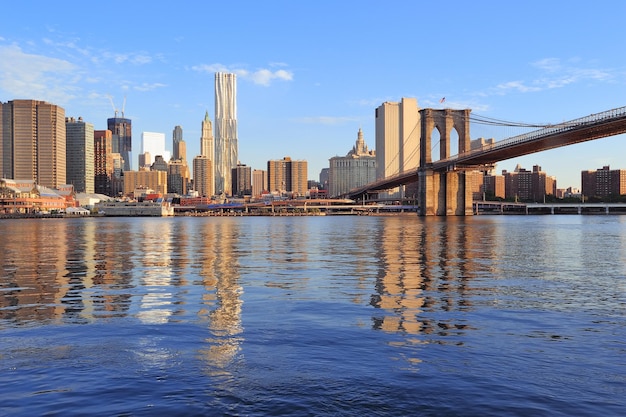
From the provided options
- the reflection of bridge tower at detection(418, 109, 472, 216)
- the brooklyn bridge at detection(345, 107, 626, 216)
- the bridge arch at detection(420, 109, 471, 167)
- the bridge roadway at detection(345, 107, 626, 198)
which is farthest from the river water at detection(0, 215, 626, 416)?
the bridge arch at detection(420, 109, 471, 167)

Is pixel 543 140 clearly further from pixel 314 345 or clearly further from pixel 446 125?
pixel 314 345

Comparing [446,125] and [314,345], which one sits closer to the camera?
[314,345]

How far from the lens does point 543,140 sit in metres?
91.6

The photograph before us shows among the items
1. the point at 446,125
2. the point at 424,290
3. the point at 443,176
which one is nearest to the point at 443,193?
the point at 443,176

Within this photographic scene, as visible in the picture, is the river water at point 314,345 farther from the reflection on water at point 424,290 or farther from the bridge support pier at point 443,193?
the bridge support pier at point 443,193

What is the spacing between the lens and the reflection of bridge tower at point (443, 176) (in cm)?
13188

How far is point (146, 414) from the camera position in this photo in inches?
327

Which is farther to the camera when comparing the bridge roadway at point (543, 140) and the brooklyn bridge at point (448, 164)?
the brooklyn bridge at point (448, 164)

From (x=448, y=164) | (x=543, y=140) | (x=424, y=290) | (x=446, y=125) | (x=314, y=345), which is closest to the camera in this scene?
(x=314, y=345)

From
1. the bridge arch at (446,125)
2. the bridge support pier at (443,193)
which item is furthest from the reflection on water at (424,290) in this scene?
the bridge arch at (446,125)

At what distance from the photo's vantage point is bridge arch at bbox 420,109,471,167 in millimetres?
137125

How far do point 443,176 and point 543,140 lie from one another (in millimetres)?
43077

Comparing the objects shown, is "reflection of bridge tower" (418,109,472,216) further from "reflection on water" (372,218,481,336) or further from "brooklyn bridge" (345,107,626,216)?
"reflection on water" (372,218,481,336)

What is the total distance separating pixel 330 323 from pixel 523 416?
6827mm
